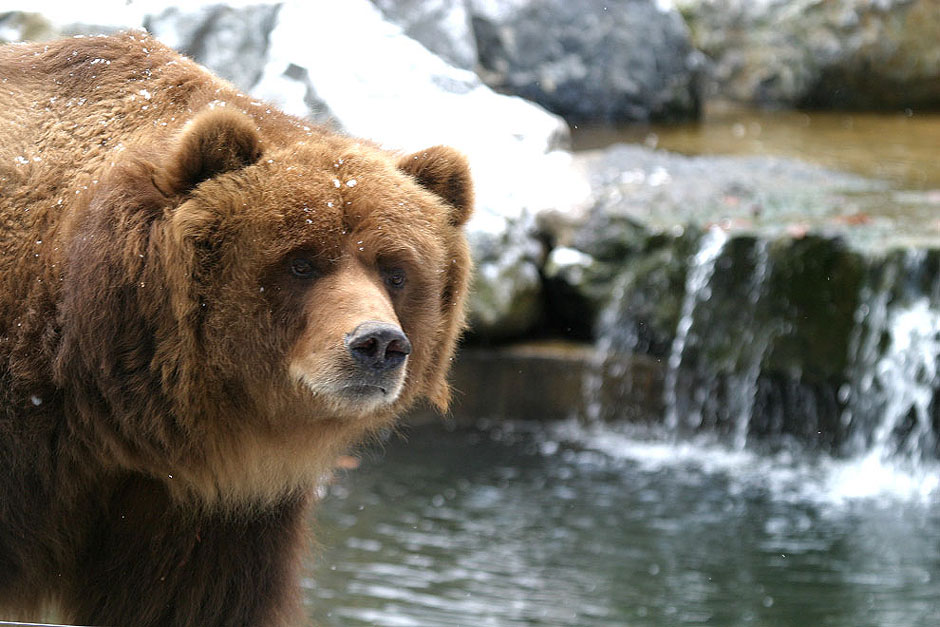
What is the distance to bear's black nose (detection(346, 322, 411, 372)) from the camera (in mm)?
3162

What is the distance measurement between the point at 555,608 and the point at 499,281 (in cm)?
368

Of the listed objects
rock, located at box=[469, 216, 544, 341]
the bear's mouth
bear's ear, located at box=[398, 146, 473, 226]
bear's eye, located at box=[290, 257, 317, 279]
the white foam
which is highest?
bear's ear, located at box=[398, 146, 473, 226]

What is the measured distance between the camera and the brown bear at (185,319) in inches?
130

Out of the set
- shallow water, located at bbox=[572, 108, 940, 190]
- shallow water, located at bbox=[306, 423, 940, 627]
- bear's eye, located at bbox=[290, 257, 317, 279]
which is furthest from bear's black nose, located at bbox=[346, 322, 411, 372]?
shallow water, located at bbox=[572, 108, 940, 190]

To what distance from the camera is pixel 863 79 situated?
15.1 m

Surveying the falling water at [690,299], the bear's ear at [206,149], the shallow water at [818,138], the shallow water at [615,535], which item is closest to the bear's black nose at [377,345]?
the bear's ear at [206,149]

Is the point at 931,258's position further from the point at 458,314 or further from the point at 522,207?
the point at 458,314

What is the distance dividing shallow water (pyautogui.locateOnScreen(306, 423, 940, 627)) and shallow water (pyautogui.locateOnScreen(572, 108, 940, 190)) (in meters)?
3.61

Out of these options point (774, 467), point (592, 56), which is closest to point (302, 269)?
point (774, 467)

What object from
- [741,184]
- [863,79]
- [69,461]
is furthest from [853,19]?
[69,461]

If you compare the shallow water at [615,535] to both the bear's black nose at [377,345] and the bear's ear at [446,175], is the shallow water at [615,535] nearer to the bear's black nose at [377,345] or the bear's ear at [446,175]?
the bear's ear at [446,175]

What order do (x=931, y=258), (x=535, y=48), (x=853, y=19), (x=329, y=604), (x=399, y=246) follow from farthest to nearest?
(x=853, y=19) → (x=535, y=48) → (x=931, y=258) → (x=329, y=604) → (x=399, y=246)

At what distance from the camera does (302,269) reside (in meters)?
3.36

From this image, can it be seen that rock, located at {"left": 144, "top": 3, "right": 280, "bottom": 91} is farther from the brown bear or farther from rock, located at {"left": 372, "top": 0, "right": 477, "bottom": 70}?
the brown bear
